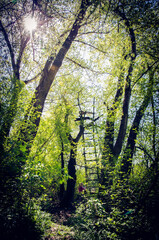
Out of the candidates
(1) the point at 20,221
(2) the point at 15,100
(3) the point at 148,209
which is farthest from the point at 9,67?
(3) the point at 148,209

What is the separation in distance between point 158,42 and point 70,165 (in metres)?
8.49

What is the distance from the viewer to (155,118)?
14.4ft

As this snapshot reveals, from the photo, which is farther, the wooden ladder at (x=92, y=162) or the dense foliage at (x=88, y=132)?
the wooden ladder at (x=92, y=162)

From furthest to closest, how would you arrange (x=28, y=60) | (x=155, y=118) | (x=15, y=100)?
(x=28, y=60) → (x=155, y=118) → (x=15, y=100)

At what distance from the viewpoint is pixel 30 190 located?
299 centimetres

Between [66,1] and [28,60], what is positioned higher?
[66,1]

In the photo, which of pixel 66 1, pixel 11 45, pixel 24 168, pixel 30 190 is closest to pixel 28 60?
pixel 11 45

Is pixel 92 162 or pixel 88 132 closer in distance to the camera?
pixel 92 162

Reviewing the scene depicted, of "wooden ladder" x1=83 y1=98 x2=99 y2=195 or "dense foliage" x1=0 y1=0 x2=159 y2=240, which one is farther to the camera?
"wooden ladder" x1=83 y1=98 x2=99 y2=195

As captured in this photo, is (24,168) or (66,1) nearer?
(24,168)

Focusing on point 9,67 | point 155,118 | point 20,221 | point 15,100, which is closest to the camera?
point 20,221

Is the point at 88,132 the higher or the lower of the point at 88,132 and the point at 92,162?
the higher

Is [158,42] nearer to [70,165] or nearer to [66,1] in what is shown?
[66,1]

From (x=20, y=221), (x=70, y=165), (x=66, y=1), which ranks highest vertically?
(x=66, y=1)
